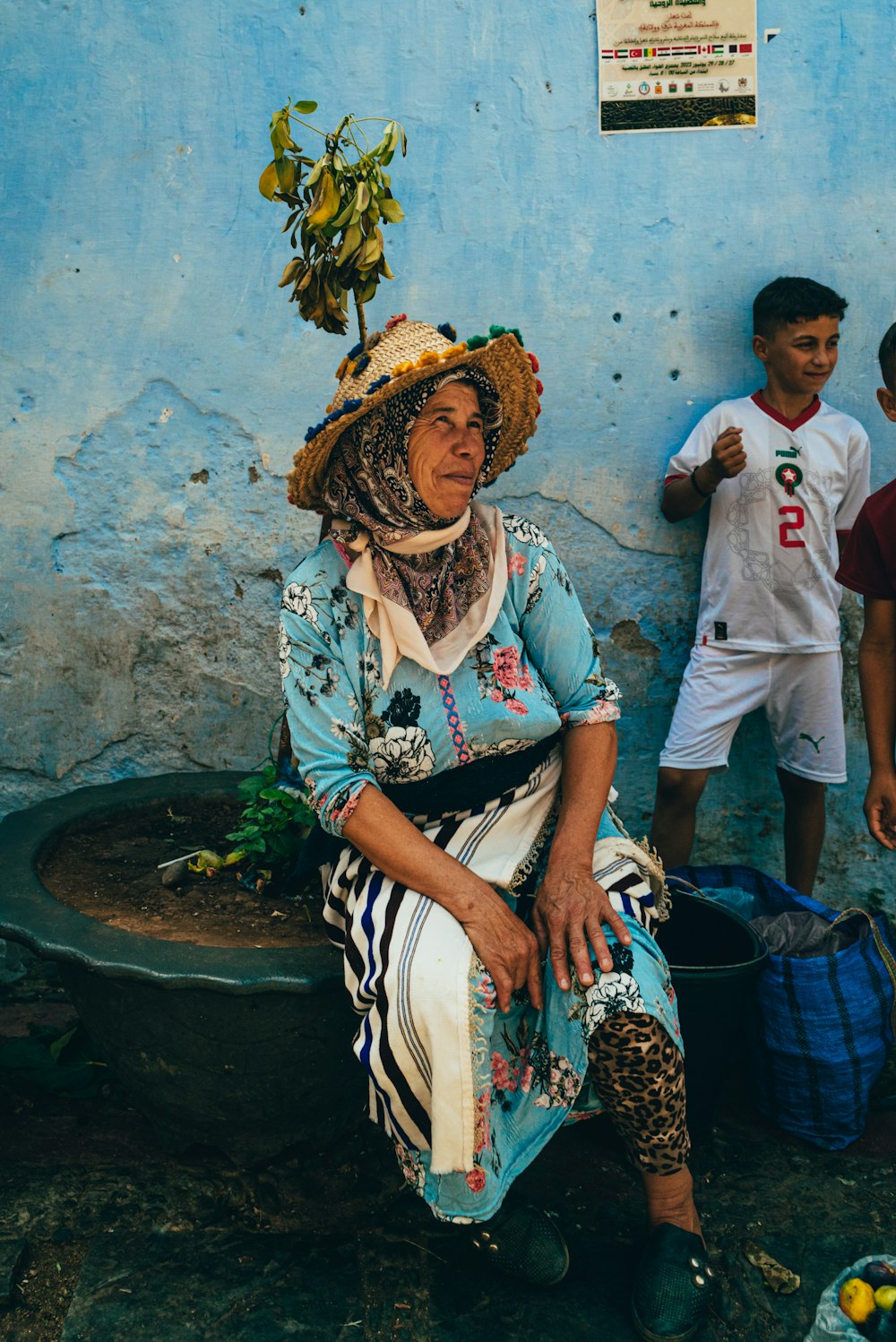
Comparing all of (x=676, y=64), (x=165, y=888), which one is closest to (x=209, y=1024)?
(x=165, y=888)

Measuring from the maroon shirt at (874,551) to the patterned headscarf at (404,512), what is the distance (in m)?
0.91

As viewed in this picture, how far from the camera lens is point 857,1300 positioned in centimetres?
179

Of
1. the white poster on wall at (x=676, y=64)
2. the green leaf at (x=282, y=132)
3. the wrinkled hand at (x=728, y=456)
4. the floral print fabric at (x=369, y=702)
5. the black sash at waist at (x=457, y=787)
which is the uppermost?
the white poster on wall at (x=676, y=64)

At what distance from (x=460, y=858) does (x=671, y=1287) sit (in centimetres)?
95

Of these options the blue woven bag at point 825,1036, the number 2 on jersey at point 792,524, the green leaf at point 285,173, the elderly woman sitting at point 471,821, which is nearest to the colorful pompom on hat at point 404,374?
the elderly woman sitting at point 471,821

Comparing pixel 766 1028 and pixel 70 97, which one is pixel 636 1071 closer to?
pixel 766 1028

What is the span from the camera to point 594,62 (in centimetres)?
315

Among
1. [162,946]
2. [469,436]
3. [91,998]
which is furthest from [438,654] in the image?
[91,998]

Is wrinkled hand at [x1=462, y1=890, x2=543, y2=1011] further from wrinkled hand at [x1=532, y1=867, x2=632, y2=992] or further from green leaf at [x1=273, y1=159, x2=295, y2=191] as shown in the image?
green leaf at [x1=273, y1=159, x2=295, y2=191]

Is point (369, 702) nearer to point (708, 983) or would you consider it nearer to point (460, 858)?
point (460, 858)

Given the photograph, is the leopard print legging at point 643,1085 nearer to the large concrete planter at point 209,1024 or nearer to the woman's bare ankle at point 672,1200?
the woman's bare ankle at point 672,1200

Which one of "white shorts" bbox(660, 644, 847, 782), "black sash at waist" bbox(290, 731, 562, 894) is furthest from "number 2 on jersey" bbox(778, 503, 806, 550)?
"black sash at waist" bbox(290, 731, 562, 894)

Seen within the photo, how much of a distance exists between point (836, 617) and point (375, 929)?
193 centimetres

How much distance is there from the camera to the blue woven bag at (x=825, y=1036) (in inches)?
105
